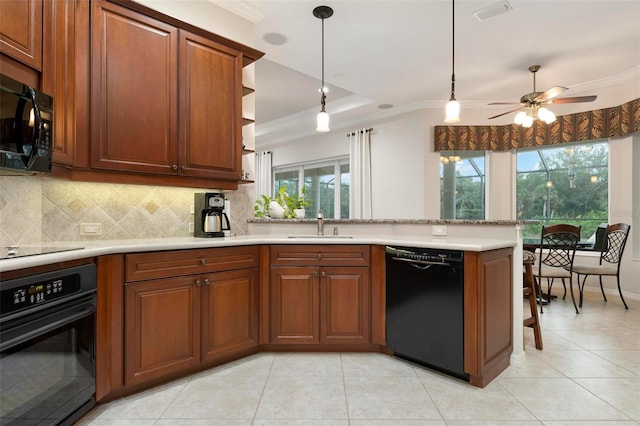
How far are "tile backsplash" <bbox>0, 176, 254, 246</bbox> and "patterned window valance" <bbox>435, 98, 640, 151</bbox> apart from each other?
160 inches

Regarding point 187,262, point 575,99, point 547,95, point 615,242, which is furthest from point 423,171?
point 187,262

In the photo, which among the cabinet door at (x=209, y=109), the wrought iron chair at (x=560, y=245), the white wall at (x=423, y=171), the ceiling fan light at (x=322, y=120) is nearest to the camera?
the cabinet door at (x=209, y=109)

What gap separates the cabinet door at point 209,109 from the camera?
2.56 meters

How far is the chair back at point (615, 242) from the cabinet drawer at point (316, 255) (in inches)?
144

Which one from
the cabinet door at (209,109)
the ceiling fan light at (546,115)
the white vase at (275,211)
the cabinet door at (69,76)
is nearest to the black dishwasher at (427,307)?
the white vase at (275,211)

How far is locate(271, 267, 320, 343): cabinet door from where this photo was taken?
2662 millimetres

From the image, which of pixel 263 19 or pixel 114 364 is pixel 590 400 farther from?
pixel 263 19

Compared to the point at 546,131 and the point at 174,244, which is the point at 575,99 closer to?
the point at 546,131

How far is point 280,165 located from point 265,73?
3.33 m

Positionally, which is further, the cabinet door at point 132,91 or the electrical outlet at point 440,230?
the electrical outlet at point 440,230

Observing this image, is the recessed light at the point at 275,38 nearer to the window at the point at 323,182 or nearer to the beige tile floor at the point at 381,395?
the beige tile floor at the point at 381,395

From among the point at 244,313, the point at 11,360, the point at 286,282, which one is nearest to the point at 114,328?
the point at 11,360

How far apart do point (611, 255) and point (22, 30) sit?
19.9ft

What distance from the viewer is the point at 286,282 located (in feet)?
8.73
